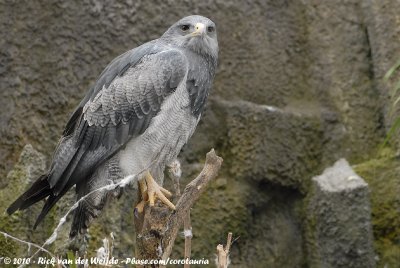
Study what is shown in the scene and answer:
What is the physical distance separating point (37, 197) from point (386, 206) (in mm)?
2711

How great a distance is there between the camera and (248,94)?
6574 mm

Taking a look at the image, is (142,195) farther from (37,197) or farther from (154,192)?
(37,197)

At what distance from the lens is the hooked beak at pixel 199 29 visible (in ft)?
16.6

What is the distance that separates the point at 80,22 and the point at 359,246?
2664 millimetres

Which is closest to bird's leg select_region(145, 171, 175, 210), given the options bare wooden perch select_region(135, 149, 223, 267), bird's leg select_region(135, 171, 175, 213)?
bird's leg select_region(135, 171, 175, 213)

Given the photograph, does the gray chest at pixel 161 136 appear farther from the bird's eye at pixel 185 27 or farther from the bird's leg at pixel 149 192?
the bird's eye at pixel 185 27

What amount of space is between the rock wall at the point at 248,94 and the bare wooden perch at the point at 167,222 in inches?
64.1

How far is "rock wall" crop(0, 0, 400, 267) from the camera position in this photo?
6.04m

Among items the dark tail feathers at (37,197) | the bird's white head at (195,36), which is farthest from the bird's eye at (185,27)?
the dark tail feathers at (37,197)

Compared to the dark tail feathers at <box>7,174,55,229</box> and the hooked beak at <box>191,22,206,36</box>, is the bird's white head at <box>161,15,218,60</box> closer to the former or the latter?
the hooked beak at <box>191,22,206,36</box>

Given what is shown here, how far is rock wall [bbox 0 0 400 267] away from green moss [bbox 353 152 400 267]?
17 mm

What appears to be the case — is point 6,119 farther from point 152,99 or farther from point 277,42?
point 277,42

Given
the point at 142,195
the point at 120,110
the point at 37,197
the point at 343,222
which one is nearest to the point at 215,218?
the point at 343,222

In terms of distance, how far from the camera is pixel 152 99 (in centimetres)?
484
